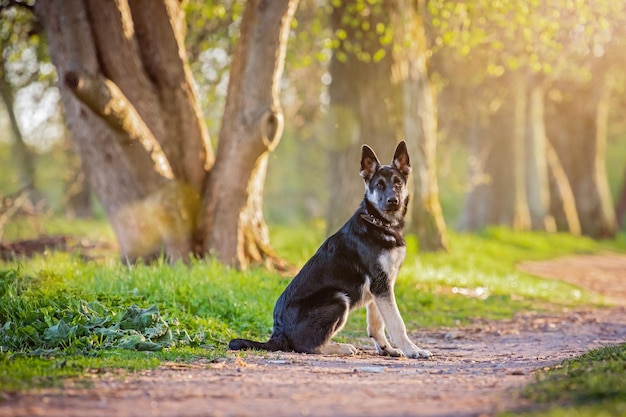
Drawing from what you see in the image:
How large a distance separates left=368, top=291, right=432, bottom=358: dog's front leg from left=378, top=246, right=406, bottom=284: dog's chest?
199 millimetres

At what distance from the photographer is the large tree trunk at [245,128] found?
12125 mm

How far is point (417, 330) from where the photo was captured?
420 inches

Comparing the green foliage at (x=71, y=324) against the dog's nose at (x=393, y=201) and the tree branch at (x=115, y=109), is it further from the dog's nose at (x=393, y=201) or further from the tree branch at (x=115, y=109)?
the tree branch at (x=115, y=109)

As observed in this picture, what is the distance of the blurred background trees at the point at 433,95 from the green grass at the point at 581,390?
→ 24.8 ft

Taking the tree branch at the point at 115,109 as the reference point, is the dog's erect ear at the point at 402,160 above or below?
below

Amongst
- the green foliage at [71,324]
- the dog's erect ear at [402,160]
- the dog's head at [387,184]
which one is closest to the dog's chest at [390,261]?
the dog's head at [387,184]

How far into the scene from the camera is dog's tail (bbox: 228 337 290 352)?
779cm

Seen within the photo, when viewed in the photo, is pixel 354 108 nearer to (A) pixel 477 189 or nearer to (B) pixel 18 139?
(A) pixel 477 189

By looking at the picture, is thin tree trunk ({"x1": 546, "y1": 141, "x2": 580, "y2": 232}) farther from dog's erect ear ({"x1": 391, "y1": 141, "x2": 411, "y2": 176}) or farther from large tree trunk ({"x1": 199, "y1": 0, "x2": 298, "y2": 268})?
dog's erect ear ({"x1": 391, "y1": 141, "x2": 411, "y2": 176})

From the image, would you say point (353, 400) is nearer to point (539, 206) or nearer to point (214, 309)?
point (214, 309)

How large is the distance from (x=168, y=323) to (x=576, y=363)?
3792 mm

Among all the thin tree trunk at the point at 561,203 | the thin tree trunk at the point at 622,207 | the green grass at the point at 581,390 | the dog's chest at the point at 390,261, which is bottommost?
the thin tree trunk at the point at 622,207

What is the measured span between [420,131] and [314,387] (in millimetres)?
11866

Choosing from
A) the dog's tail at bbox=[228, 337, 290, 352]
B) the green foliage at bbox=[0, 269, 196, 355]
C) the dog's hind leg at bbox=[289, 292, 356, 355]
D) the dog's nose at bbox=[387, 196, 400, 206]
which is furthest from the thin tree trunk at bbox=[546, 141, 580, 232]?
the green foliage at bbox=[0, 269, 196, 355]
